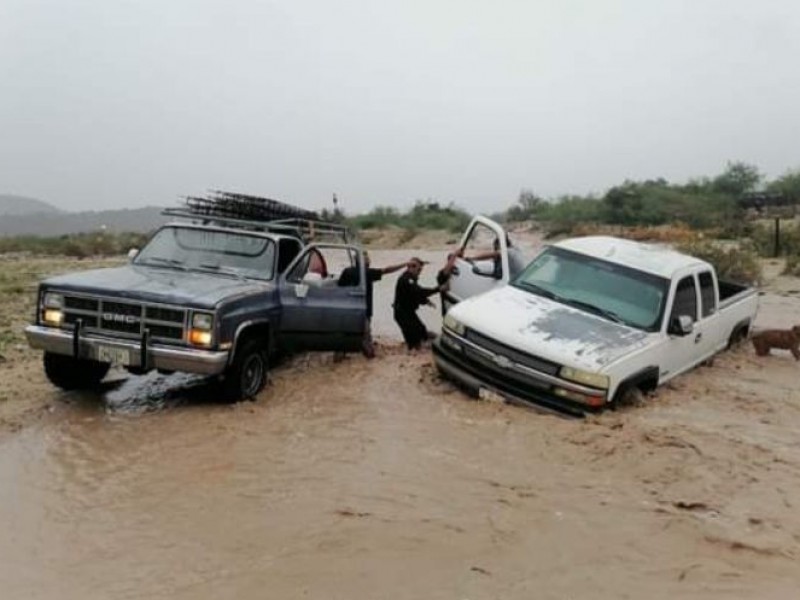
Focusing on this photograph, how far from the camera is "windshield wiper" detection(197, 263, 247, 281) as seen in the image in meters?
8.55

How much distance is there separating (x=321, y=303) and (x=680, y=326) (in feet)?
12.4

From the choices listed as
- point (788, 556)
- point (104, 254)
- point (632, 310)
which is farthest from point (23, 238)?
point (788, 556)

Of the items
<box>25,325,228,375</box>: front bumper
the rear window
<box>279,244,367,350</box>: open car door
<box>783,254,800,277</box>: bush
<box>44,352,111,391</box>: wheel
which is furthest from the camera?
<box>783,254,800,277</box>: bush

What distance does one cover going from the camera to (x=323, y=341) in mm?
9383

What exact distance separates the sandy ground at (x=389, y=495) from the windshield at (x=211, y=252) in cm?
128

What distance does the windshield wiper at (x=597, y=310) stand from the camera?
8445mm

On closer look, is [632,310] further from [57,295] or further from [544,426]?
[57,295]

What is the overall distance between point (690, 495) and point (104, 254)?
33.2 metres

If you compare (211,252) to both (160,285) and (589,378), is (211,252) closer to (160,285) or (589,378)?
(160,285)

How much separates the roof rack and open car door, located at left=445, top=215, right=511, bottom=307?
4.85 ft

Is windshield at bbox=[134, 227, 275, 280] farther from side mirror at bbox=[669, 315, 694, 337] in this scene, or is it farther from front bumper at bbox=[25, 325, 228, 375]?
side mirror at bbox=[669, 315, 694, 337]

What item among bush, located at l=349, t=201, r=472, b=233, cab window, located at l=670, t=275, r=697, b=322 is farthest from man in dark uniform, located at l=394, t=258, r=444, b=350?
bush, located at l=349, t=201, r=472, b=233

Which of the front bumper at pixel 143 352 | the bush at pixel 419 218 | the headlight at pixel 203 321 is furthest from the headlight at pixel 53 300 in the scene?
the bush at pixel 419 218

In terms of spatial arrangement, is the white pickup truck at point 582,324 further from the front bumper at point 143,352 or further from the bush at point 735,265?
the bush at point 735,265
